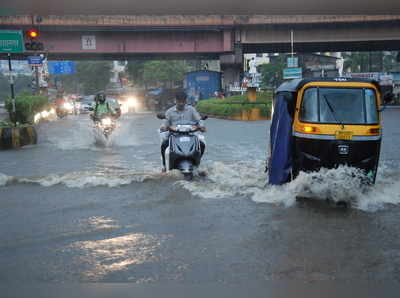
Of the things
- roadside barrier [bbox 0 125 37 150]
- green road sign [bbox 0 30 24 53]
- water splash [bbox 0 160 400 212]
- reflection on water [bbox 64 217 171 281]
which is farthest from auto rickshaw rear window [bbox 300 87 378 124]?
green road sign [bbox 0 30 24 53]

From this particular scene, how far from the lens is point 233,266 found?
4926 millimetres

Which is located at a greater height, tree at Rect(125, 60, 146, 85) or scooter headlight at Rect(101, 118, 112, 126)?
tree at Rect(125, 60, 146, 85)

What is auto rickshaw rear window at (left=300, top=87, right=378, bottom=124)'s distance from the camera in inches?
310

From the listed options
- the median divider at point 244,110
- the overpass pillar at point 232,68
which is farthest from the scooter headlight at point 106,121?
the overpass pillar at point 232,68

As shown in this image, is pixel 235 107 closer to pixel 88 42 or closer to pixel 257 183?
pixel 88 42

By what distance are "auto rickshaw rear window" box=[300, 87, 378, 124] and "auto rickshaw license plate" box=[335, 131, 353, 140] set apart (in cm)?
21

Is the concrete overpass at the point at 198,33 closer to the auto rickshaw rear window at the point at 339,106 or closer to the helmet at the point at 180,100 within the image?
the helmet at the point at 180,100

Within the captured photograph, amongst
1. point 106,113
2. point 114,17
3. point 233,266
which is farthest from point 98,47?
point 233,266

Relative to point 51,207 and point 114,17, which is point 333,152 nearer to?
point 51,207

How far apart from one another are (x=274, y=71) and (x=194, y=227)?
228 ft

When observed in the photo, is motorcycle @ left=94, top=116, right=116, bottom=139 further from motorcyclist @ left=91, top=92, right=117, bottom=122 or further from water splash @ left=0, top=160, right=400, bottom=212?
water splash @ left=0, top=160, right=400, bottom=212

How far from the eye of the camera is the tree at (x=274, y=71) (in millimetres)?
73537

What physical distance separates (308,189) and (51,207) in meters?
3.81

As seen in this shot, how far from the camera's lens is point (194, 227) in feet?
21.1
